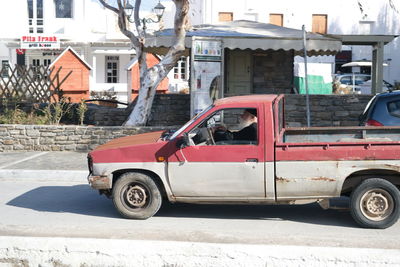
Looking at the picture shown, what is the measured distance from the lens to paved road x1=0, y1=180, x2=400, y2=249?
251 inches

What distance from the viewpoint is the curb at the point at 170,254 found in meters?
5.18

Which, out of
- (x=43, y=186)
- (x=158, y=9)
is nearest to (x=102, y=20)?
(x=158, y=9)

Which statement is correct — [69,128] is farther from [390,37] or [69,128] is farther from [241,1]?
[241,1]

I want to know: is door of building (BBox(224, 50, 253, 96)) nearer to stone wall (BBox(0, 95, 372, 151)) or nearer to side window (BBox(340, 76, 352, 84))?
stone wall (BBox(0, 95, 372, 151))

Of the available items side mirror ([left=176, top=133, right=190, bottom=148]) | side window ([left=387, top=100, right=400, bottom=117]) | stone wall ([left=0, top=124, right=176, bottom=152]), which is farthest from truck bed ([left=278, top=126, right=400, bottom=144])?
stone wall ([left=0, top=124, right=176, bottom=152])

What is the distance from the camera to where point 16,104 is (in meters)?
15.8

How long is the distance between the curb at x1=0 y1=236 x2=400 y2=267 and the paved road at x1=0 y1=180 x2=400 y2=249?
689 millimetres

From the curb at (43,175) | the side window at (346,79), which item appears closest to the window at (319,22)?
the side window at (346,79)

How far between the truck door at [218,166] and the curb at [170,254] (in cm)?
154

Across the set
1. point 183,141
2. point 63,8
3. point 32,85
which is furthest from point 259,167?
point 63,8

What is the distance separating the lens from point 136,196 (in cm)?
731

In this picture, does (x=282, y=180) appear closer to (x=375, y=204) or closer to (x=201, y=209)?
(x=375, y=204)

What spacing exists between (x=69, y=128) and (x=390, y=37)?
9.42m

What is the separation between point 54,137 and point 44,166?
6.64 feet
